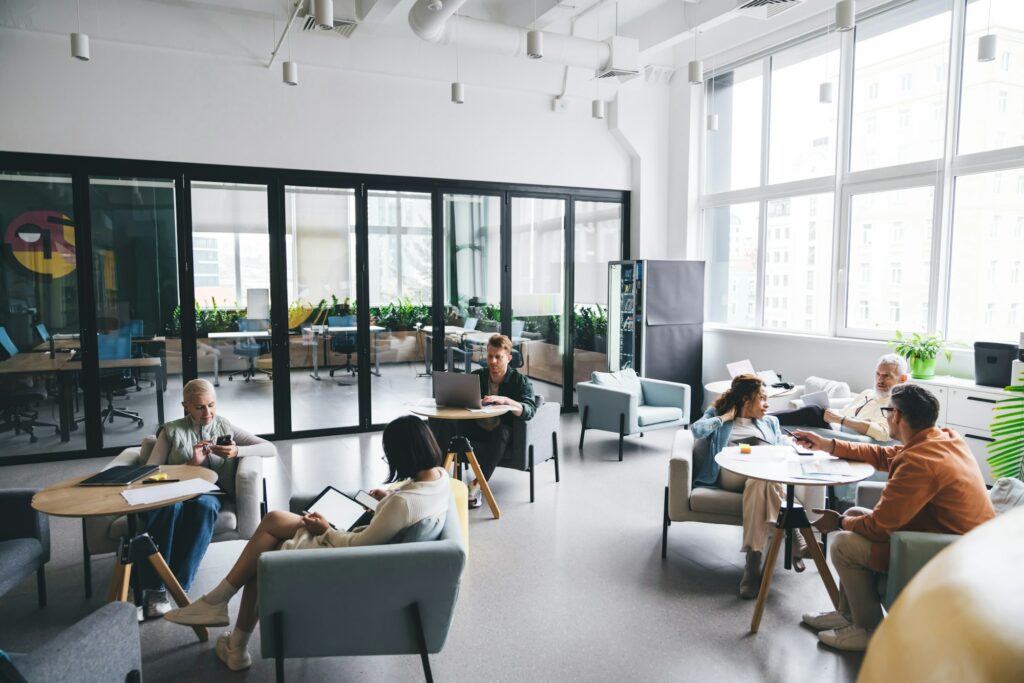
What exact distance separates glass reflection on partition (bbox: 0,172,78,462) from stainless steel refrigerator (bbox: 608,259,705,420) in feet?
19.0

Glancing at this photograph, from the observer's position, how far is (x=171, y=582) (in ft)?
10.9

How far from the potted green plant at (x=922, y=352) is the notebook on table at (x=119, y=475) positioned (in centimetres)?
595

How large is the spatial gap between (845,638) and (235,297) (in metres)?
6.05

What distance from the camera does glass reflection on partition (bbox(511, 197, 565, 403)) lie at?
27.2 ft

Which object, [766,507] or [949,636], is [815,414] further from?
[949,636]

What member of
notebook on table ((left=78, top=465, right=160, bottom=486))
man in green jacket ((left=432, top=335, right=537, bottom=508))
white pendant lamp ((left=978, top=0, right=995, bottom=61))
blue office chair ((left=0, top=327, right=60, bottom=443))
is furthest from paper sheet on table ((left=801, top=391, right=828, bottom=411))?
blue office chair ((left=0, top=327, right=60, bottom=443))

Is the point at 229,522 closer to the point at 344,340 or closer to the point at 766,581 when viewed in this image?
the point at 766,581

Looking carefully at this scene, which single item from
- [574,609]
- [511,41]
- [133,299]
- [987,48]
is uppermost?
[511,41]

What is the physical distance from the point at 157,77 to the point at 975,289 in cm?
768

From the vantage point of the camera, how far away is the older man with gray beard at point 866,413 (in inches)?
195

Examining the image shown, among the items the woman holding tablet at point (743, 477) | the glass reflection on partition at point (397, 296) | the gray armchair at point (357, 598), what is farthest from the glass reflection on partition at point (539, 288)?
the gray armchair at point (357, 598)

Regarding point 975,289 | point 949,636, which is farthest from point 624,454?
point 949,636

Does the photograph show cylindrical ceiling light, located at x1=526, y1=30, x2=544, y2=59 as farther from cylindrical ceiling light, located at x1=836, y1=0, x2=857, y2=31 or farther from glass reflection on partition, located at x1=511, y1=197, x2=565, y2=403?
glass reflection on partition, located at x1=511, y1=197, x2=565, y2=403

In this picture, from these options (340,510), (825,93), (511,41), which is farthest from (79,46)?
(825,93)
